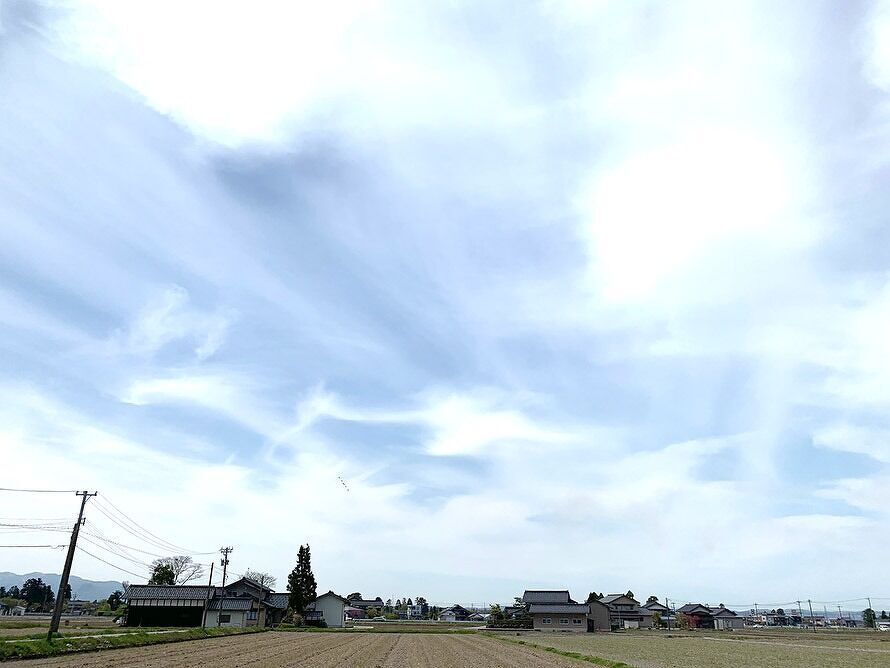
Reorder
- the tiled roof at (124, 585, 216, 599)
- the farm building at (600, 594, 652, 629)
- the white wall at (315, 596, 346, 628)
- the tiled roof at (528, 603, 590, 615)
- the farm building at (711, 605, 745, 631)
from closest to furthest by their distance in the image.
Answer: the tiled roof at (124, 585, 216, 599), the white wall at (315, 596, 346, 628), the tiled roof at (528, 603, 590, 615), the farm building at (600, 594, 652, 629), the farm building at (711, 605, 745, 631)

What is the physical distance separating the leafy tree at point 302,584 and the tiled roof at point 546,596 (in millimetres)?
40247

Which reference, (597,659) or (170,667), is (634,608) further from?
(170,667)

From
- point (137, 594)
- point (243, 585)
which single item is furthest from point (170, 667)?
point (243, 585)

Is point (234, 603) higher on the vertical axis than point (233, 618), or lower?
higher

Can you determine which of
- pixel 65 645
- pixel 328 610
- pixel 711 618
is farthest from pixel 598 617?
pixel 65 645

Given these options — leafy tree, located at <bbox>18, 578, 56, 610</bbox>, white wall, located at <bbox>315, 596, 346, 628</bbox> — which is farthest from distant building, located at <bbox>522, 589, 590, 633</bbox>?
leafy tree, located at <bbox>18, 578, 56, 610</bbox>

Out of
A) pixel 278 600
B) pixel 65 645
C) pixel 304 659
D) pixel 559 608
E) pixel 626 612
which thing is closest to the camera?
pixel 304 659

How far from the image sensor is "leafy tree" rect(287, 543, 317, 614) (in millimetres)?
90500

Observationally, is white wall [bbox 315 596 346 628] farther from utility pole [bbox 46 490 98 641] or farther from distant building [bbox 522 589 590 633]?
utility pole [bbox 46 490 98 641]

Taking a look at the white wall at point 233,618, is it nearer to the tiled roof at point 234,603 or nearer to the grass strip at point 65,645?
the tiled roof at point 234,603

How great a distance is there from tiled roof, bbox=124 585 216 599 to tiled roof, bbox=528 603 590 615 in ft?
182

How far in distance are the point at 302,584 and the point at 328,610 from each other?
36.0ft

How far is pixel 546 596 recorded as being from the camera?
10844 cm

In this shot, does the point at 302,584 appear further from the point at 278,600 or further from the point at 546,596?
the point at 546,596
